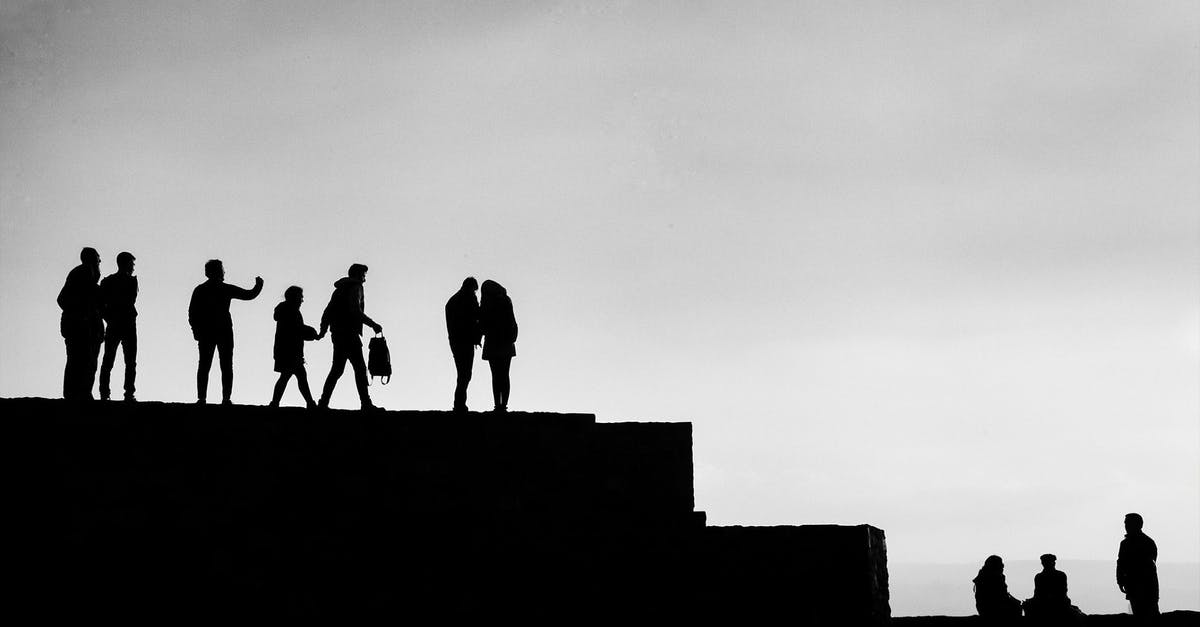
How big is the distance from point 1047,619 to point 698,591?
352 centimetres

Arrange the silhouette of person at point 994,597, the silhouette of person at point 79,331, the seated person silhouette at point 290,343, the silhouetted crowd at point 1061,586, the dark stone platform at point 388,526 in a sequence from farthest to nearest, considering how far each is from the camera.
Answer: the seated person silhouette at point 290,343, the silhouette of person at point 994,597, the silhouetted crowd at point 1061,586, the silhouette of person at point 79,331, the dark stone platform at point 388,526

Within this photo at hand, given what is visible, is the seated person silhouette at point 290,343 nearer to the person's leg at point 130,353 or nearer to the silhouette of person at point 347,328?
the silhouette of person at point 347,328

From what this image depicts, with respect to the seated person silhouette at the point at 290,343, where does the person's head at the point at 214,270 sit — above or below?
above

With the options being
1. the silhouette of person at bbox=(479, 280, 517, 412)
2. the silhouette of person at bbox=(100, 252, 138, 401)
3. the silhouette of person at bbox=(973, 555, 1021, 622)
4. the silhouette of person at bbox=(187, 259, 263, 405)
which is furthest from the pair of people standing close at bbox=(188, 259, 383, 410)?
the silhouette of person at bbox=(973, 555, 1021, 622)

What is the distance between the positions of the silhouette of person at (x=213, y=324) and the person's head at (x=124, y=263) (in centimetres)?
64

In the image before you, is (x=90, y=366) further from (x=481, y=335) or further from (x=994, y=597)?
(x=994, y=597)

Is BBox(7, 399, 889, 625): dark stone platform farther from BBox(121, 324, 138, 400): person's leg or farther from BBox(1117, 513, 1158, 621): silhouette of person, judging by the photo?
BBox(1117, 513, 1158, 621): silhouette of person

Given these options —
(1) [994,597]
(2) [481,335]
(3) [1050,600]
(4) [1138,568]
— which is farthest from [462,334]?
(4) [1138,568]

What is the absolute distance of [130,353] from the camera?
1005 cm

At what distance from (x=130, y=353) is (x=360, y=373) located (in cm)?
224

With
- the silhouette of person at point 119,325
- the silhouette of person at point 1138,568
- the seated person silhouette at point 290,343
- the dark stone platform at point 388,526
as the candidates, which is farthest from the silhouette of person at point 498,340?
the silhouette of person at point 1138,568

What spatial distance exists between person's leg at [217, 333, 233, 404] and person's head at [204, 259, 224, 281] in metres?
0.63

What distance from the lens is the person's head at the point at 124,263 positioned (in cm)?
1016

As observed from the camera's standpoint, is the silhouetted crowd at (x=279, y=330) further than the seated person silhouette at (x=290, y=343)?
No
